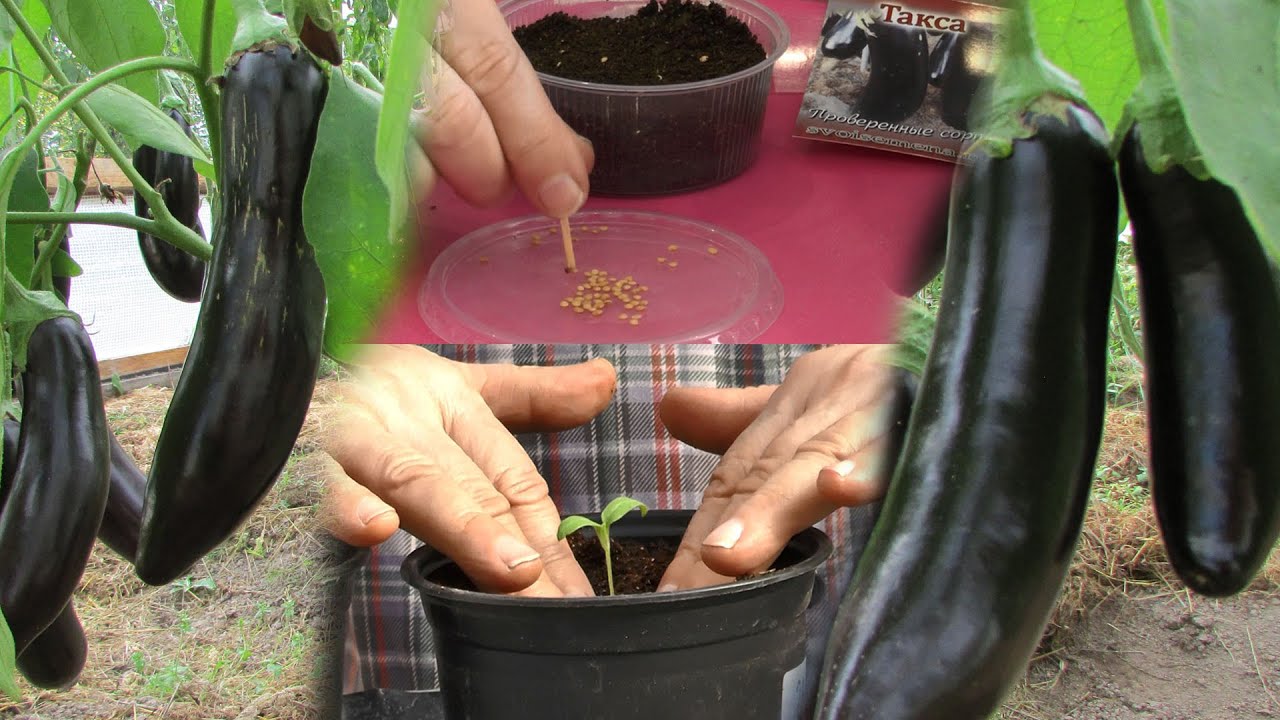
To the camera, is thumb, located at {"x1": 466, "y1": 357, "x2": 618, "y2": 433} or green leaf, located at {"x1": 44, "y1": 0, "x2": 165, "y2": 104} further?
thumb, located at {"x1": 466, "y1": 357, "x2": 618, "y2": 433}

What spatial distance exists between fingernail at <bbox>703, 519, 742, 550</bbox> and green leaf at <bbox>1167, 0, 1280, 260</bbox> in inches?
12.1

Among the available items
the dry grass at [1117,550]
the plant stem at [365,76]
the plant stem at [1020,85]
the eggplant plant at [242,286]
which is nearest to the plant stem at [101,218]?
the eggplant plant at [242,286]

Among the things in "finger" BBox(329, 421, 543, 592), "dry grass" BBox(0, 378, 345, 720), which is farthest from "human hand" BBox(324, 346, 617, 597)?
"dry grass" BBox(0, 378, 345, 720)

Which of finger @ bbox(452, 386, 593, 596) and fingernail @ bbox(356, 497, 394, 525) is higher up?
fingernail @ bbox(356, 497, 394, 525)

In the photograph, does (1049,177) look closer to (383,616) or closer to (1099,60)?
(1099,60)

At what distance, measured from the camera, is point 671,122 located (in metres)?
0.34

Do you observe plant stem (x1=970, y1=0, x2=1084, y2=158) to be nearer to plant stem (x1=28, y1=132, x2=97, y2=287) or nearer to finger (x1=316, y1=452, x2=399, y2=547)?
finger (x1=316, y1=452, x2=399, y2=547)

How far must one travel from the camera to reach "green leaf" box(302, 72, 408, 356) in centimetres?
30

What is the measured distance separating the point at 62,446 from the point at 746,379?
544 mm

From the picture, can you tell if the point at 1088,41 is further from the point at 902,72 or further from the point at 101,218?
the point at 101,218

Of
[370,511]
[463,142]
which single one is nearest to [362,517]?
[370,511]

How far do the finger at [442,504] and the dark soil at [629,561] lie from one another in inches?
3.7

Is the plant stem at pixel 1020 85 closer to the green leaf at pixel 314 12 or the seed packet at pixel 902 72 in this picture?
the seed packet at pixel 902 72

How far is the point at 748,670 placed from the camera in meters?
0.57
